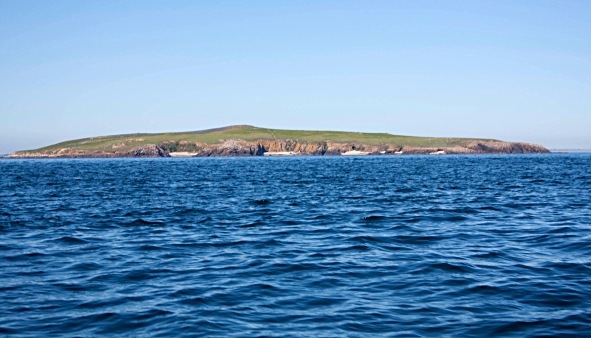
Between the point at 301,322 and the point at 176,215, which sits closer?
the point at 301,322

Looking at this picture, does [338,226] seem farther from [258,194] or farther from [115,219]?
[258,194]

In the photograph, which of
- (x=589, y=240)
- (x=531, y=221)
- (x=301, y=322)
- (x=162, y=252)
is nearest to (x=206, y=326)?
(x=301, y=322)

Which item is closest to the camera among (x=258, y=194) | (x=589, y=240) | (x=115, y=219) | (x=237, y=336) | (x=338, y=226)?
(x=237, y=336)

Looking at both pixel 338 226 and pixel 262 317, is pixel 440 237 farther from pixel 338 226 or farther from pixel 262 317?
pixel 262 317

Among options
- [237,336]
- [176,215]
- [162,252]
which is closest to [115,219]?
[176,215]

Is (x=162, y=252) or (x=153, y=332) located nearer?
(x=153, y=332)

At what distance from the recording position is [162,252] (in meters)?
15.9

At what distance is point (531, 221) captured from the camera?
70.9ft

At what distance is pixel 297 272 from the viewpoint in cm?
1323

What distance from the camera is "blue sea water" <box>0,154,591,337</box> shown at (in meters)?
9.48

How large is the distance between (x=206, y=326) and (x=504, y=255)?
31.8ft

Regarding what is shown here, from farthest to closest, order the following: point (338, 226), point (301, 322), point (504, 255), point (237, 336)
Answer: point (338, 226) → point (504, 255) → point (301, 322) → point (237, 336)

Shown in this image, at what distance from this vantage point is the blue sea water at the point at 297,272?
9484 mm

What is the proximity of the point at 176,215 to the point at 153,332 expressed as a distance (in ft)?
52.6
